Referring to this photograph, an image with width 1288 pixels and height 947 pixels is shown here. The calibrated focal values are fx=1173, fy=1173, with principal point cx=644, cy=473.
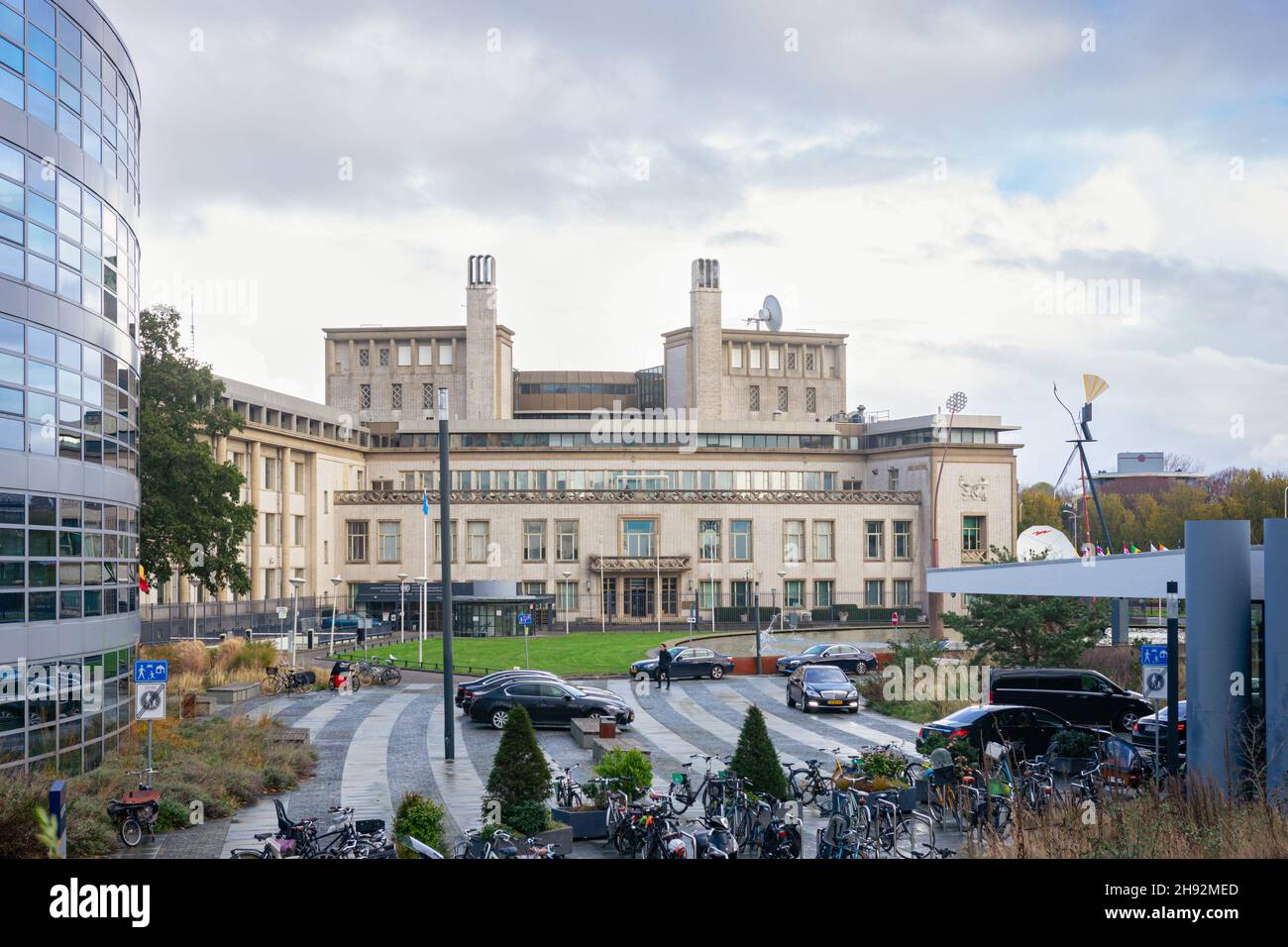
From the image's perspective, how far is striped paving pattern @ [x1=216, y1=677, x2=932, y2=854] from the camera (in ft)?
71.1

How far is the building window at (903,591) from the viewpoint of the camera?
85125mm

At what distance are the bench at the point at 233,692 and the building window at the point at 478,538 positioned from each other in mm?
42140

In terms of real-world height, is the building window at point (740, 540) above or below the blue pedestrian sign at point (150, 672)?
above

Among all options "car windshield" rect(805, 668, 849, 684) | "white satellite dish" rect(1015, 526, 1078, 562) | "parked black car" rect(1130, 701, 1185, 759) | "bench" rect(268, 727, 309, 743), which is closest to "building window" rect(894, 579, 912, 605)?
"white satellite dish" rect(1015, 526, 1078, 562)

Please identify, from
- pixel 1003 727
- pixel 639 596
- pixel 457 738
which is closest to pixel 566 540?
pixel 639 596

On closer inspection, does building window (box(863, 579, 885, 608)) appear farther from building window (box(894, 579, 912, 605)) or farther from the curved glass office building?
the curved glass office building

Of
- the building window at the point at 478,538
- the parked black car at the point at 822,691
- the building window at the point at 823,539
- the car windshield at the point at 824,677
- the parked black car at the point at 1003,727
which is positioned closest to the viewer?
the parked black car at the point at 1003,727

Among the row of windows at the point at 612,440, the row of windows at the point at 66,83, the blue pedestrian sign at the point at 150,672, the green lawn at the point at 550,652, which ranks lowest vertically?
the green lawn at the point at 550,652

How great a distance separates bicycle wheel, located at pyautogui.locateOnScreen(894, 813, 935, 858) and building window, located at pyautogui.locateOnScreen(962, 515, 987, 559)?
69.4 meters

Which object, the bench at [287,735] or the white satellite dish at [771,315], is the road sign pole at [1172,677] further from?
the white satellite dish at [771,315]

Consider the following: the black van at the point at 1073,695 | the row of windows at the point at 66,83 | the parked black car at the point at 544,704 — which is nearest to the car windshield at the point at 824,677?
the black van at the point at 1073,695

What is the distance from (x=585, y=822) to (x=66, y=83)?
16968 millimetres

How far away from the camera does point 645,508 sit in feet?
272
